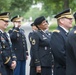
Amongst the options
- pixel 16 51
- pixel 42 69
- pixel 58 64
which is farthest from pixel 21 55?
pixel 58 64

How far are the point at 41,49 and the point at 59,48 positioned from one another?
134 cm

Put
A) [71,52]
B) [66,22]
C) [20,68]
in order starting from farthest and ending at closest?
[20,68] → [66,22] → [71,52]

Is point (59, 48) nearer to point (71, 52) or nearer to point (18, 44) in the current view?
point (71, 52)

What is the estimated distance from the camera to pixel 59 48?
535 cm

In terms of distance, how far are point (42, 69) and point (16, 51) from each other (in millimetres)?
1733

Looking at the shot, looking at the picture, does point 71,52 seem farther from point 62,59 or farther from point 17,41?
point 17,41

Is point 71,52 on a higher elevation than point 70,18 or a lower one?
lower

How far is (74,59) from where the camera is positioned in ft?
15.2

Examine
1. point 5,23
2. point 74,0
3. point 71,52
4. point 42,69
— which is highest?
point 74,0

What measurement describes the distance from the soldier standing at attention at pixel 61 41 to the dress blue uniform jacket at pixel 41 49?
0.92m

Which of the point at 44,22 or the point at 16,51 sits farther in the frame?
the point at 16,51

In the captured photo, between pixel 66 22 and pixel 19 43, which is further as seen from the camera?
pixel 19 43

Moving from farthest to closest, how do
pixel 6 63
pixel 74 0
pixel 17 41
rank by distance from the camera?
pixel 74 0 < pixel 17 41 < pixel 6 63

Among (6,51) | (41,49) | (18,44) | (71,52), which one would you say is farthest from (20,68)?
(71,52)
